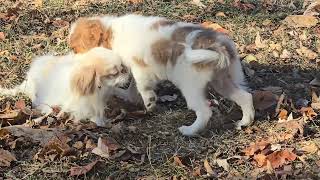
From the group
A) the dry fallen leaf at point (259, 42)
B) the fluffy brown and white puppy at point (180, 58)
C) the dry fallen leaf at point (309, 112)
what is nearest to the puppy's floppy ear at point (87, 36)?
the fluffy brown and white puppy at point (180, 58)

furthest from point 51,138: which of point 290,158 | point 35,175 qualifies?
point 290,158

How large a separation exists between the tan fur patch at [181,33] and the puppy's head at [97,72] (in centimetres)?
56

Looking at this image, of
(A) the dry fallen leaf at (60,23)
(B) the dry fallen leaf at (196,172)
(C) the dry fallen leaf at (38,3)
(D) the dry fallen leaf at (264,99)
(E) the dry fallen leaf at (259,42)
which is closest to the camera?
(B) the dry fallen leaf at (196,172)

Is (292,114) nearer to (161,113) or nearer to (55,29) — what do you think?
(161,113)

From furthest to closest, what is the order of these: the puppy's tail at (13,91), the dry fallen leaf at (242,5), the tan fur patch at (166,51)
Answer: the dry fallen leaf at (242,5) → the puppy's tail at (13,91) → the tan fur patch at (166,51)

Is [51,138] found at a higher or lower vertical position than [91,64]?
lower

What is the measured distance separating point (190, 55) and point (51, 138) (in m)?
1.25

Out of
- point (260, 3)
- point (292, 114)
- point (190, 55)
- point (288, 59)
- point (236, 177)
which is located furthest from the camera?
point (260, 3)

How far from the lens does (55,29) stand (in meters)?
7.10

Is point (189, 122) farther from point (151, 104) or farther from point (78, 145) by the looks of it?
point (78, 145)

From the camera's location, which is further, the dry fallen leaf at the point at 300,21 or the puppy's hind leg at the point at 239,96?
the dry fallen leaf at the point at 300,21

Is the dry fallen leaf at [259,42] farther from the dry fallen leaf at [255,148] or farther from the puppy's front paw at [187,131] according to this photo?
the dry fallen leaf at [255,148]

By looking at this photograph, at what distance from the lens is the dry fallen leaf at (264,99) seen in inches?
200

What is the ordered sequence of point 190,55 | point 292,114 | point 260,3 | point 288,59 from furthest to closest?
point 260,3 < point 288,59 < point 292,114 < point 190,55
